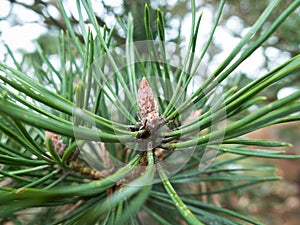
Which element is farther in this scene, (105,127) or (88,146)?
(88,146)

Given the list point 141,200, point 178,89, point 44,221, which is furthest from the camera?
point 44,221

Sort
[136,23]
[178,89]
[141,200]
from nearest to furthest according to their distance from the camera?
[141,200]
[178,89]
[136,23]

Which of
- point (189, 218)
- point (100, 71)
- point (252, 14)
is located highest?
point (252, 14)

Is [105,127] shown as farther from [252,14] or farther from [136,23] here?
[252,14]

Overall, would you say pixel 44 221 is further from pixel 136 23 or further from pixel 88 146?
pixel 136 23

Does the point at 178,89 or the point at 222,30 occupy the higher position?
the point at 222,30

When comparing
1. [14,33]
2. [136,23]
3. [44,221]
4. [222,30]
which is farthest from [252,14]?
[44,221]

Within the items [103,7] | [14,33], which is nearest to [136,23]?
[103,7]
